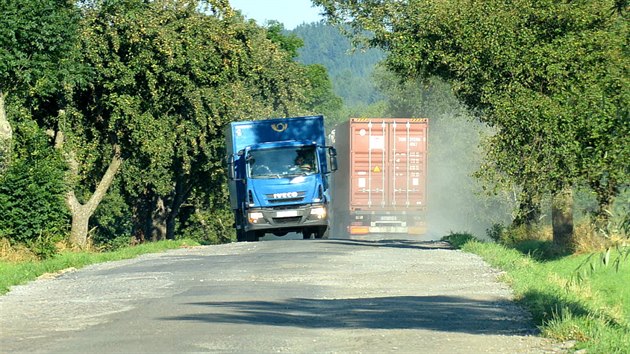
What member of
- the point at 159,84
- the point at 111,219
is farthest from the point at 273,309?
the point at 111,219

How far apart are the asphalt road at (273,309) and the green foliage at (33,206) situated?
6.38 feet

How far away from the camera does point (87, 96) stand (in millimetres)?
37469

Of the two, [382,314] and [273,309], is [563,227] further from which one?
[382,314]

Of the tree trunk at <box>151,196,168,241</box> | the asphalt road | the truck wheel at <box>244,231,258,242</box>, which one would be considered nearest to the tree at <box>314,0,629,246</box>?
the asphalt road

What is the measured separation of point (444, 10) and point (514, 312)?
1590 cm

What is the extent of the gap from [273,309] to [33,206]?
11648 millimetres

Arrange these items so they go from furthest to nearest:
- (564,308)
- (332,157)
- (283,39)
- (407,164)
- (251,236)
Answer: (283,39) → (407,164) → (251,236) → (332,157) → (564,308)

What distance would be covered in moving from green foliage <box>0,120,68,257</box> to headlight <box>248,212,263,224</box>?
442 inches

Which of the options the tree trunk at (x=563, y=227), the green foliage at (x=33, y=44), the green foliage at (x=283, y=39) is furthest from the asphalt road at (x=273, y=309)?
the green foliage at (x=283, y=39)

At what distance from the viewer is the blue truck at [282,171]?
3591 centimetres

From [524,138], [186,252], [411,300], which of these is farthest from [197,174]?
[411,300]

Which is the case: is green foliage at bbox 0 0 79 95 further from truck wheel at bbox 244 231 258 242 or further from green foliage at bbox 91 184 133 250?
green foliage at bbox 91 184 133 250

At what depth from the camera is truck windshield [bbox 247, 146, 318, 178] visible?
35.8 m

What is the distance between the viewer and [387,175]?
145ft
